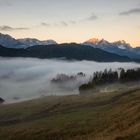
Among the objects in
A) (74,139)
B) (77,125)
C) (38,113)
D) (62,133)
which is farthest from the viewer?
(38,113)

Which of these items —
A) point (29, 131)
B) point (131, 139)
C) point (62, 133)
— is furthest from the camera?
point (29, 131)

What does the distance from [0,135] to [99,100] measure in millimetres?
72821

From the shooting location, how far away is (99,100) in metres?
177

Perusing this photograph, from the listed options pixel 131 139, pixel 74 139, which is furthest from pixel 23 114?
pixel 131 139

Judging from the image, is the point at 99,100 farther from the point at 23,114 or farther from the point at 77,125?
the point at 77,125

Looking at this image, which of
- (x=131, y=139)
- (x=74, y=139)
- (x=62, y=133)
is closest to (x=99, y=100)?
(x=62, y=133)

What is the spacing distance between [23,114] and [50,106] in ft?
64.1

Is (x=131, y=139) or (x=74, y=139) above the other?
(x=131, y=139)

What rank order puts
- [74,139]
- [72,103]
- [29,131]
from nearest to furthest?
[74,139]
[29,131]
[72,103]

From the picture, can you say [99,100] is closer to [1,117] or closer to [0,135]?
[1,117]

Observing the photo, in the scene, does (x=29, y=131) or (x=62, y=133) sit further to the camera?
(x=29, y=131)

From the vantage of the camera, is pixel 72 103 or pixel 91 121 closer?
pixel 91 121

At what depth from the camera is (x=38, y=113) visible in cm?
16938

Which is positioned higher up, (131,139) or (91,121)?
(131,139)
